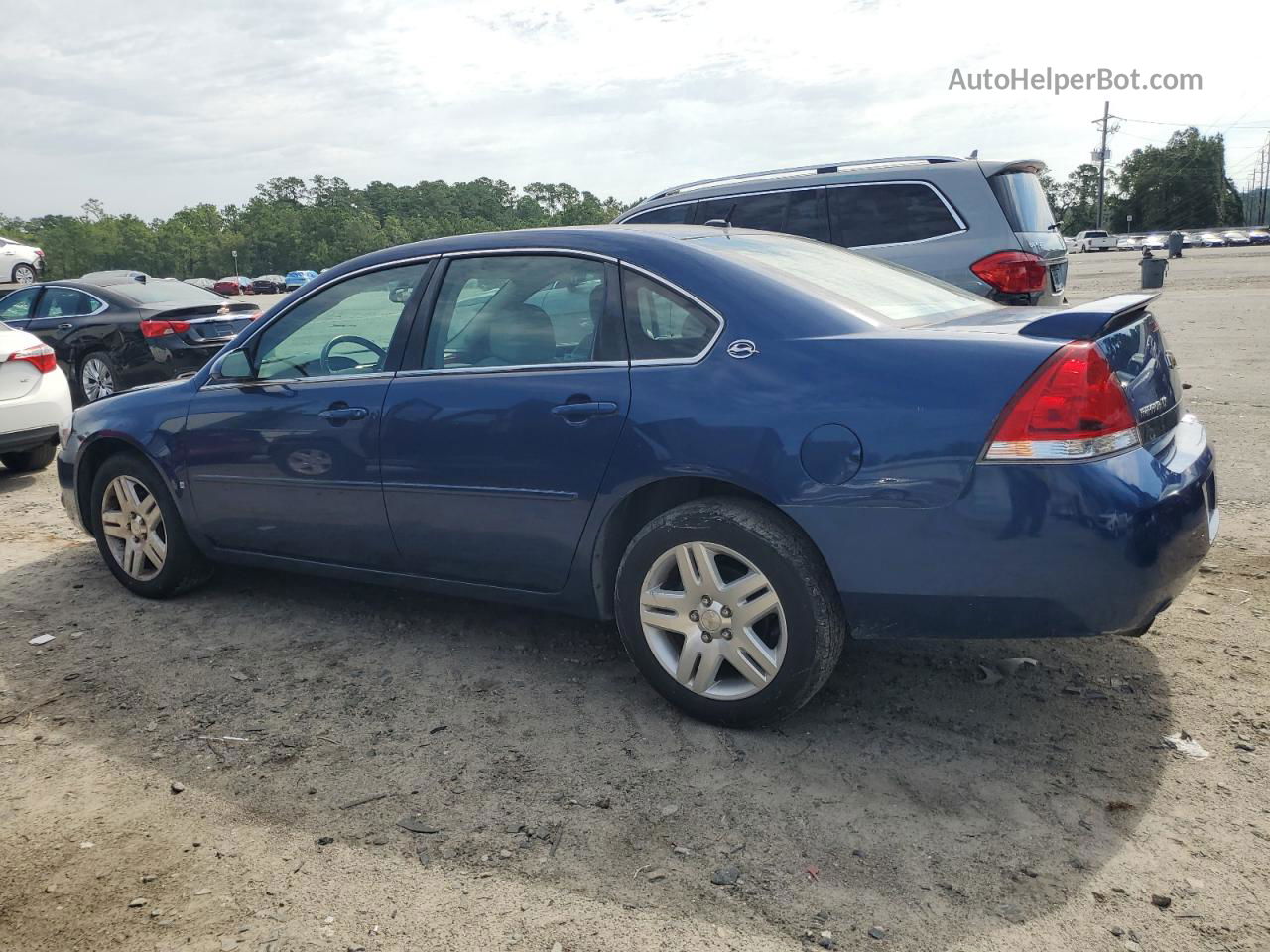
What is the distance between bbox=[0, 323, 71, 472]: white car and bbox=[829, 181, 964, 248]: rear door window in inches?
236

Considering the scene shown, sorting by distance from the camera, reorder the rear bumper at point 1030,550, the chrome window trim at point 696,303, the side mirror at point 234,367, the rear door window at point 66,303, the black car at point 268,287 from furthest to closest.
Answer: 1. the black car at point 268,287
2. the rear door window at point 66,303
3. the side mirror at point 234,367
4. the chrome window trim at point 696,303
5. the rear bumper at point 1030,550

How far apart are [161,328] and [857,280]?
9.29 m

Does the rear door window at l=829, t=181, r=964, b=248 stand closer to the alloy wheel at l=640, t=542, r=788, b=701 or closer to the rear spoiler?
the rear spoiler

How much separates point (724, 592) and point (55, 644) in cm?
298

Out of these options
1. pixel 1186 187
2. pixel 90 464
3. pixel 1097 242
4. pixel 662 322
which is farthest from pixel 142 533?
pixel 1186 187

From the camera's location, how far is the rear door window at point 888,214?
7273 millimetres

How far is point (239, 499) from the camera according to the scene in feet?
14.7

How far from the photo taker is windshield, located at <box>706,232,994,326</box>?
3.42 meters

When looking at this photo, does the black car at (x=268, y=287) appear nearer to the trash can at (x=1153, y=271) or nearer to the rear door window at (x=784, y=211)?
the trash can at (x=1153, y=271)

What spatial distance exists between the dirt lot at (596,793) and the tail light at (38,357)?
4105mm

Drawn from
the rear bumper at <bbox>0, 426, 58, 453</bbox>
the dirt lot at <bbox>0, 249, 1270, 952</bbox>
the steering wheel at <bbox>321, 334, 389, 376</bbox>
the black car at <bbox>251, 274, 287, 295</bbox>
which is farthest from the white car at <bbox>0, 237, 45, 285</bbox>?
the black car at <bbox>251, 274, 287, 295</bbox>

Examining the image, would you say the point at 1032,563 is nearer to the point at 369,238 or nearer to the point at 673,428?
the point at 673,428

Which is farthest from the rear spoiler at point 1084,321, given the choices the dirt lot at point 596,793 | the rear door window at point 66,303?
the rear door window at point 66,303

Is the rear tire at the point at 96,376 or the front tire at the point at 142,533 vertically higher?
the rear tire at the point at 96,376
